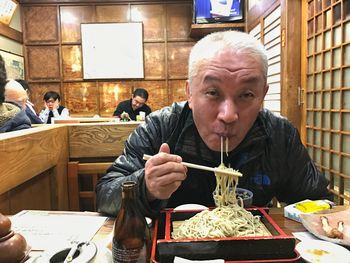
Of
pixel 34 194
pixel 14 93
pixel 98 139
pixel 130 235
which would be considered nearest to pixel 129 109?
pixel 14 93

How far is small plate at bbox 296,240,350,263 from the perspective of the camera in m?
0.90

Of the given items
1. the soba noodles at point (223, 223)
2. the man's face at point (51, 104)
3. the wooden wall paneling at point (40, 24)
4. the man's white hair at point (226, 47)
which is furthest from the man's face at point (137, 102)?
the soba noodles at point (223, 223)

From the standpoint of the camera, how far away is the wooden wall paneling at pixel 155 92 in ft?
24.5

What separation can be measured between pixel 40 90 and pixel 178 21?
3.64 m

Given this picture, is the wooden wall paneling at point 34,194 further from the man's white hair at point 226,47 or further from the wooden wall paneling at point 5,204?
the man's white hair at point 226,47

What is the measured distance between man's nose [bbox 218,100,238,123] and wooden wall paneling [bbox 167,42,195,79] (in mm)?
6246

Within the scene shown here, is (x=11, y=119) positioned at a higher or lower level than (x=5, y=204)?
higher

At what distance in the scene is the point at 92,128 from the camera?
7.59ft

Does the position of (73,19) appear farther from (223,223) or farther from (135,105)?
(223,223)

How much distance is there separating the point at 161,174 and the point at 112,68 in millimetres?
6654

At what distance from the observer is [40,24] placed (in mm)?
7289

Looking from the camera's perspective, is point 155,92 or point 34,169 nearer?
point 34,169

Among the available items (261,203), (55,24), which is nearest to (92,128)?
(261,203)

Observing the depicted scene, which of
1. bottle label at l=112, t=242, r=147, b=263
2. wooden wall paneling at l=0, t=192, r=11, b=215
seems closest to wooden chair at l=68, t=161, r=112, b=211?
wooden wall paneling at l=0, t=192, r=11, b=215
